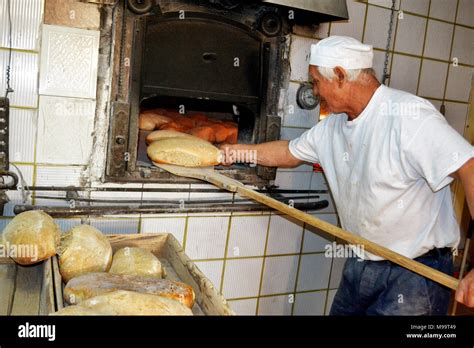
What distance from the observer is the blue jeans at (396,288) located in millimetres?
2207

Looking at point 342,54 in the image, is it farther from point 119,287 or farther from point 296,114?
point 119,287

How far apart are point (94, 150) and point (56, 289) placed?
928 millimetres

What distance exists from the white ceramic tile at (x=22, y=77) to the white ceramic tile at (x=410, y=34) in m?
2.15

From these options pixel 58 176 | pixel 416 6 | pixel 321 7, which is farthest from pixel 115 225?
pixel 416 6

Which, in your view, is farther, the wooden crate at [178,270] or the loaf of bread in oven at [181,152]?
the loaf of bread in oven at [181,152]

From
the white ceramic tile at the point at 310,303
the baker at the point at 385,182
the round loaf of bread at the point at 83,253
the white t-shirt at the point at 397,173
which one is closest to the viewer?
the round loaf of bread at the point at 83,253

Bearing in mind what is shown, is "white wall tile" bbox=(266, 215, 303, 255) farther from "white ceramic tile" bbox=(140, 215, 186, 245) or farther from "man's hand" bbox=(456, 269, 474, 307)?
"man's hand" bbox=(456, 269, 474, 307)

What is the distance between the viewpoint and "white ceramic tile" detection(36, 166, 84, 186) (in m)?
2.31

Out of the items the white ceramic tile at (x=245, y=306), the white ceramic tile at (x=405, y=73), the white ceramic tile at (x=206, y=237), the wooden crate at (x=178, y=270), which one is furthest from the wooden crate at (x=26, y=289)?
the white ceramic tile at (x=405, y=73)

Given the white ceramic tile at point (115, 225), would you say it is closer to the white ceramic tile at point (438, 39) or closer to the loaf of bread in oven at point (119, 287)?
the loaf of bread in oven at point (119, 287)

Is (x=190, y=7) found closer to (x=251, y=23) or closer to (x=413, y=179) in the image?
(x=251, y=23)

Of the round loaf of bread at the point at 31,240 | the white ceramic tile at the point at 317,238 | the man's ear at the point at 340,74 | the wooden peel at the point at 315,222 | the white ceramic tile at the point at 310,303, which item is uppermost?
the man's ear at the point at 340,74
